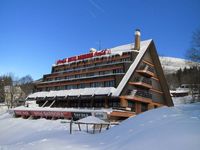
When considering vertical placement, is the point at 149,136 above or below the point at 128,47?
below

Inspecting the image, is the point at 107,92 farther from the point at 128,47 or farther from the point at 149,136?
the point at 149,136

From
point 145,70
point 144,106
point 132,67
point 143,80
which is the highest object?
point 132,67

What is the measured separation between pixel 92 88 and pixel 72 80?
6690 mm

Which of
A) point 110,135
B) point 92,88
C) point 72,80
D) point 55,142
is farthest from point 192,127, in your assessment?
point 72,80

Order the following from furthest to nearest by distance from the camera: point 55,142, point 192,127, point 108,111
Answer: point 108,111 → point 55,142 → point 192,127

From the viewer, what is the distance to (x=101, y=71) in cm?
5481

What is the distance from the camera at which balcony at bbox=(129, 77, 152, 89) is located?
5108cm

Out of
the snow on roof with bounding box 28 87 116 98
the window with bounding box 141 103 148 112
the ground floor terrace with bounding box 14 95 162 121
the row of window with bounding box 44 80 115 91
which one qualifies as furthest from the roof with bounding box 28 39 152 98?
the window with bounding box 141 103 148 112

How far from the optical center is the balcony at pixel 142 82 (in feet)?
168

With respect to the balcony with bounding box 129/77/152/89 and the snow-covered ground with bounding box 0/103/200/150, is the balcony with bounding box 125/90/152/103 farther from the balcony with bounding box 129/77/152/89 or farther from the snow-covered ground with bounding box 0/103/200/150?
the snow-covered ground with bounding box 0/103/200/150

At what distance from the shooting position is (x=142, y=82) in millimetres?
52656

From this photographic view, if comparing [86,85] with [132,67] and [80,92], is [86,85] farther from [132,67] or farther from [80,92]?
[132,67]

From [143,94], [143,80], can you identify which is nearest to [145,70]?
[143,80]

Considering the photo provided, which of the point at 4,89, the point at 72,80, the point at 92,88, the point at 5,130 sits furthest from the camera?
the point at 4,89
